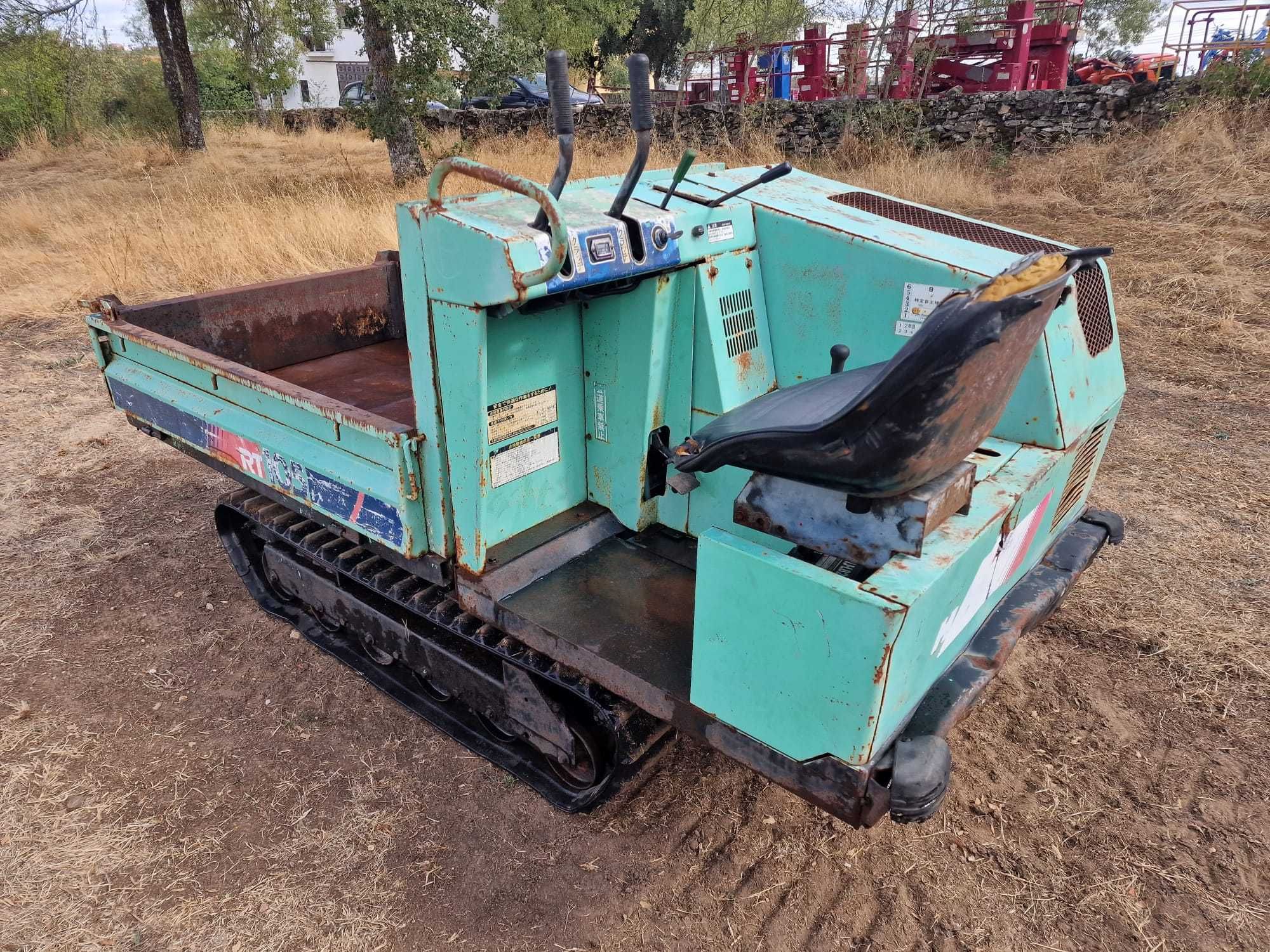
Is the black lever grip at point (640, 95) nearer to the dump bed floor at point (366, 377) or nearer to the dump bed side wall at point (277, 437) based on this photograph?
the dump bed side wall at point (277, 437)

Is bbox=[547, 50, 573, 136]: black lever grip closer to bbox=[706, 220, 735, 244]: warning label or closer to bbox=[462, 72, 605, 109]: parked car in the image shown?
bbox=[706, 220, 735, 244]: warning label

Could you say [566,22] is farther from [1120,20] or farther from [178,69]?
[1120,20]

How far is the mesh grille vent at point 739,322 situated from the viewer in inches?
104

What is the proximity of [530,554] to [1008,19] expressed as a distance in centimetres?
1331

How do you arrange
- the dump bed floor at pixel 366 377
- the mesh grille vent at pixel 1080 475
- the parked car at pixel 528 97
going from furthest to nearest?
the parked car at pixel 528 97
the dump bed floor at pixel 366 377
the mesh grille vent at pixel 1080 475

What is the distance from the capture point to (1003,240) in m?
2.82

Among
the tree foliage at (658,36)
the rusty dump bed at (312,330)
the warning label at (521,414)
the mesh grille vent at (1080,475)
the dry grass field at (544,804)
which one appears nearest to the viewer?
the dry grass field at (544,804)

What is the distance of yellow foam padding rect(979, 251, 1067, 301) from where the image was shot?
1.54 meters

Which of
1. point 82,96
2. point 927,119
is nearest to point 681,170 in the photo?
point 927,119

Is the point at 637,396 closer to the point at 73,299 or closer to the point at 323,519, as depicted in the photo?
the point at 323,519

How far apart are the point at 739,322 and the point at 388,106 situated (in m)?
9.74

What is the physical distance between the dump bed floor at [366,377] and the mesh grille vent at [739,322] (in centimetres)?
129

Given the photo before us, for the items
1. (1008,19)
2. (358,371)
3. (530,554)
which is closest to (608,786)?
(530,554)

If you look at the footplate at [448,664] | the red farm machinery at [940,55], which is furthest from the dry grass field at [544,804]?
the red farm machinery at [940,55]
